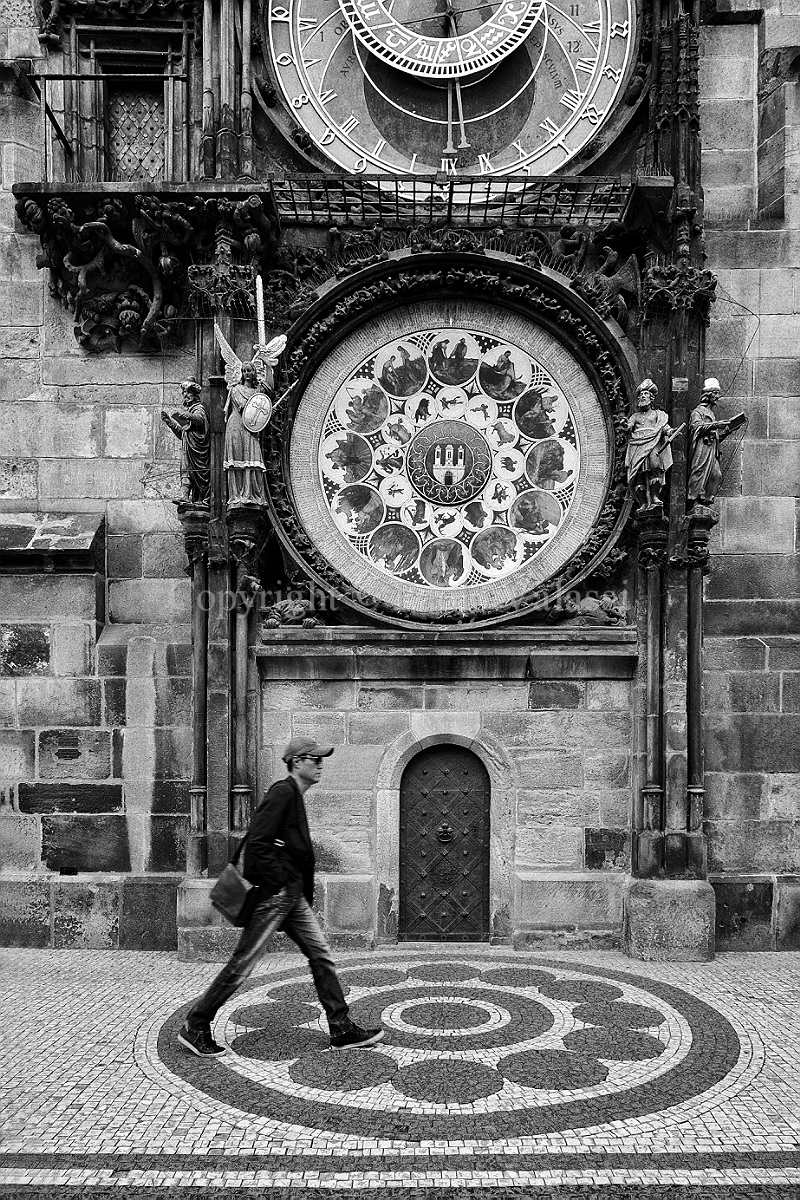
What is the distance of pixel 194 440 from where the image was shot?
8383mm

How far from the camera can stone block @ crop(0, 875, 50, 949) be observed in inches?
341

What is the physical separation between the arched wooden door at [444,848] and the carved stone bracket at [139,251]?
4.82 metres

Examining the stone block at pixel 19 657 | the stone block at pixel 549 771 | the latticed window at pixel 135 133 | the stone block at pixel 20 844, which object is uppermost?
the latticed window at pixel 135 133

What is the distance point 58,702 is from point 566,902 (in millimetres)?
5122

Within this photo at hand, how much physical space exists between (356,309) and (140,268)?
Answer: 2.12 meters

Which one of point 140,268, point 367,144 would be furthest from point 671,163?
point 140,268

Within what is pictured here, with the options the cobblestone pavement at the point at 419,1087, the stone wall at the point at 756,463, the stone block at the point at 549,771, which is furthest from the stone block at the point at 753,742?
the cobblestone pavement at the point at 419,1087

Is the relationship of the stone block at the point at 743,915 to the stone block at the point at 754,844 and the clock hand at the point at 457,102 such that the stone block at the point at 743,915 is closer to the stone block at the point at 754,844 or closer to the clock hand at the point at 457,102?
the stone block at the point at 754,844

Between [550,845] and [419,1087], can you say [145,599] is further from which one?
[419,1087]

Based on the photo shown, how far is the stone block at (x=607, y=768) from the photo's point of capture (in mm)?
8664

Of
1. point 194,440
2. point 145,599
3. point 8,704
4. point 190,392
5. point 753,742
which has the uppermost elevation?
point 190,392

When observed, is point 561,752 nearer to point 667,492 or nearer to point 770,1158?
point 667,492

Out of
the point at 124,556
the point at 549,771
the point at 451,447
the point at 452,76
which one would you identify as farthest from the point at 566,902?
the point at 452,76

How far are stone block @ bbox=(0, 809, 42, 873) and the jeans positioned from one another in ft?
12.3
